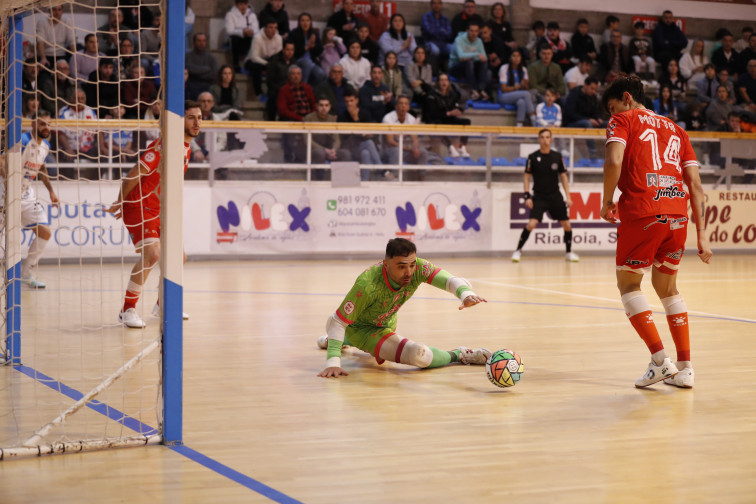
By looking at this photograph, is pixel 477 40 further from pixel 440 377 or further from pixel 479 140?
pixel 440 377

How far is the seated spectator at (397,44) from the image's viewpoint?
19.9 metres

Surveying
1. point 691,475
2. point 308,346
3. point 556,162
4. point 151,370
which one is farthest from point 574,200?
point 691,475

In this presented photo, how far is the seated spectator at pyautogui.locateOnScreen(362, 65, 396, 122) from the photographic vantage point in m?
18.2

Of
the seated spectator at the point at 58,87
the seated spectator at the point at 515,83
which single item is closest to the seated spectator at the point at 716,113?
the seated spectator at the point at 515,83

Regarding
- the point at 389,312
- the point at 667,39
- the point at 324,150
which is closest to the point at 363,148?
the point at 324,150

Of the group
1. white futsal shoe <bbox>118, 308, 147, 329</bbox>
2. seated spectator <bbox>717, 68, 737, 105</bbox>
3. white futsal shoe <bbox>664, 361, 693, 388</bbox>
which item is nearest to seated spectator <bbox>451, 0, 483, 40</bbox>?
seated spectator <bbox>717, 68, 737, 105</bbox>

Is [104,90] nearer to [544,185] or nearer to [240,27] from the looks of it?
[240,27]

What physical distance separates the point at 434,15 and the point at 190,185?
302 inches

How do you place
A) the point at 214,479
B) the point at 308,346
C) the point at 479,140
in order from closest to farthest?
the point at 214,479, the point at 308,346, the point at 479,140

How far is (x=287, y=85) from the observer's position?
17.6 meters

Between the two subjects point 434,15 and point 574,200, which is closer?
point 574,200

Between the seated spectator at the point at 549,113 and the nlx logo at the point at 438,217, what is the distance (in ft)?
10.5

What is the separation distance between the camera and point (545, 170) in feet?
53.7

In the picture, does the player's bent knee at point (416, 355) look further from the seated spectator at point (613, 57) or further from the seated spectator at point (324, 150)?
the seated spectator at point (613, 57)
